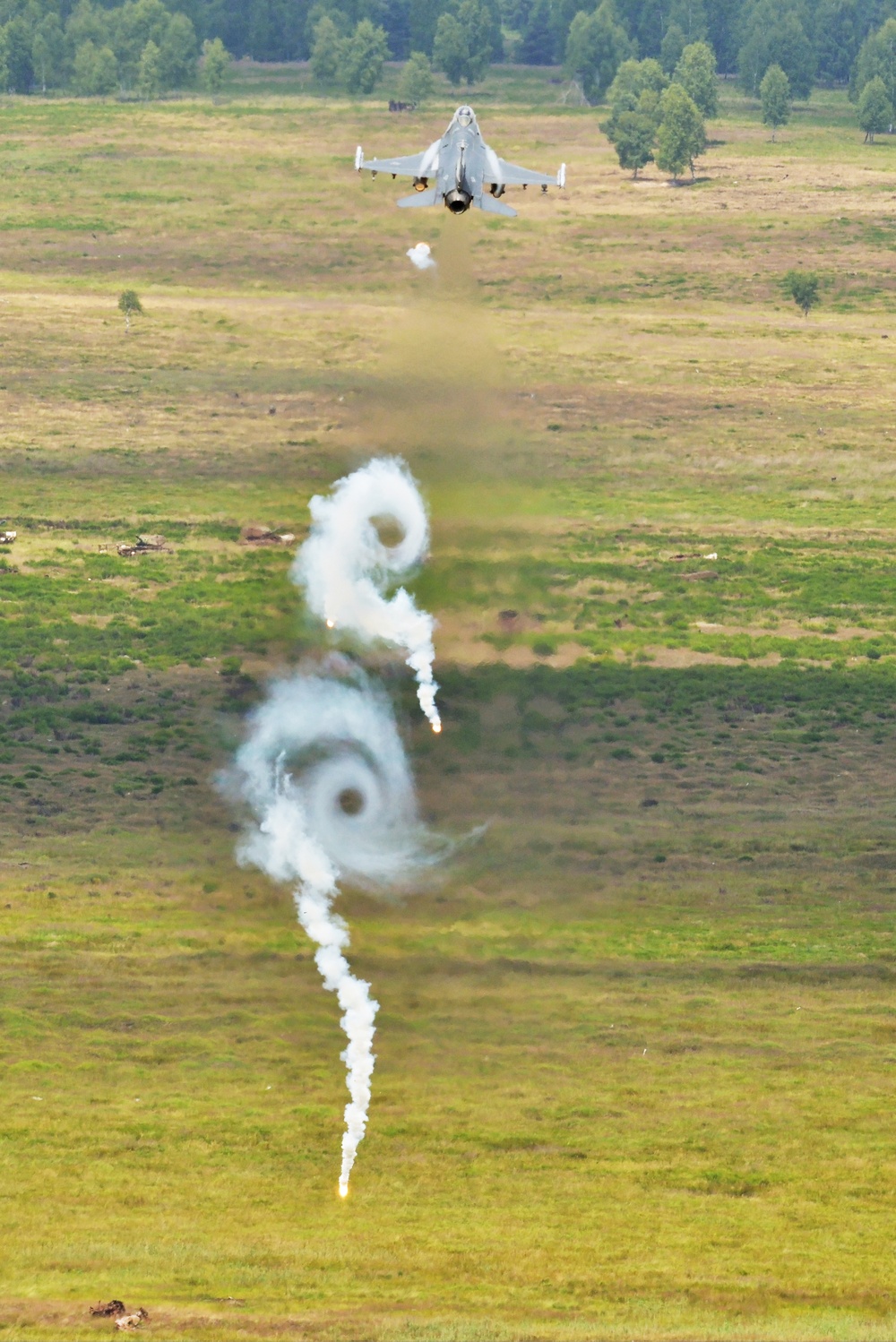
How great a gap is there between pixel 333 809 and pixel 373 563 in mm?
23796

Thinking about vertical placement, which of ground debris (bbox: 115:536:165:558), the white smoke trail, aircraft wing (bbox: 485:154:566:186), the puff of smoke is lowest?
ground debris (bbox: 115:536:165:558)

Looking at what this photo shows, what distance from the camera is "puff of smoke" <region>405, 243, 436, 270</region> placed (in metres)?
173

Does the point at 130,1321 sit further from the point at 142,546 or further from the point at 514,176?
the point at 142,546

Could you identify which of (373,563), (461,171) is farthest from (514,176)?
(373,563)

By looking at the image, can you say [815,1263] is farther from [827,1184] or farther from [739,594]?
[739,594]

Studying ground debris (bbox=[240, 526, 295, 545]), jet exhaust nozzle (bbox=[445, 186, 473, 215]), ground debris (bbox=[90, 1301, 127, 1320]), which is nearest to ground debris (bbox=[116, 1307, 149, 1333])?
ground debris (bbox=[90, 1301, 127, 1320])

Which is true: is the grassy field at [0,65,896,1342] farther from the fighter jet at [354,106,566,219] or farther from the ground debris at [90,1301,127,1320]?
the fighter jet at [354,106,566,219]

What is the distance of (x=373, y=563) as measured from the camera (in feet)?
339

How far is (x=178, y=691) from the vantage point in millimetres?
97688

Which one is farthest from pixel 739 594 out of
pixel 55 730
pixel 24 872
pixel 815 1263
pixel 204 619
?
pixel 815 1263

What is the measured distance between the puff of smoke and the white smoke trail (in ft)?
200

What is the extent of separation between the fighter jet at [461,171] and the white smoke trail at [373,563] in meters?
23.3

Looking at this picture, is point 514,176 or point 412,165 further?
point 412,165

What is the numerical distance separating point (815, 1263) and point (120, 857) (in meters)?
35.7
